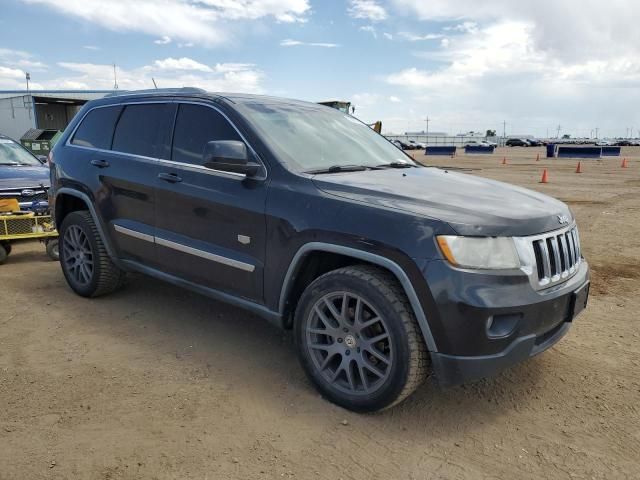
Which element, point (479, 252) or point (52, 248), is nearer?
point (479, 252)

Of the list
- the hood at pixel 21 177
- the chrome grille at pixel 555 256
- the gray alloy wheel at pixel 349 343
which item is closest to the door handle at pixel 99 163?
the gray alloy wheel at pixel 349 343

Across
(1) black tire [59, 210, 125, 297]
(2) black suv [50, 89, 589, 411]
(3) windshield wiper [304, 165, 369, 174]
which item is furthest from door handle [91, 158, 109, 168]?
(3) windshield wiper [304, 165, 369, 174]

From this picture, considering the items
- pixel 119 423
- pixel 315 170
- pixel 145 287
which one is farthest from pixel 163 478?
pixel 145 287

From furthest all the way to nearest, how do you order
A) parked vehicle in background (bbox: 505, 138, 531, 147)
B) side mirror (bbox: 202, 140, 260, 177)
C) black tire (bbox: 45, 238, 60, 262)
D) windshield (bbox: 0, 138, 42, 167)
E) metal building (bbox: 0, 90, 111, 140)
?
1. parked vehicle in background (bbox: 505, 138, 531, 147)
2. metal building (bbox: 0, 90, 111, 140)
3. windshield (bbox: 0, 138, 42, 167)
4. black tire (bbox: 45, 238, 60, 262)
5. side mirror (bbox: 202, 140, 260, 177)

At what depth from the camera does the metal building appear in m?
26.1

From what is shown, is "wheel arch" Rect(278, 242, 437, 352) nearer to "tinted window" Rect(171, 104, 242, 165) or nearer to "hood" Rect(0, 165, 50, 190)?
"tinted window" Rect(171, 104, 242, 165)

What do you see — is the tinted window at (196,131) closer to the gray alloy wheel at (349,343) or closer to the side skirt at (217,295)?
the side skirt at (217,295)

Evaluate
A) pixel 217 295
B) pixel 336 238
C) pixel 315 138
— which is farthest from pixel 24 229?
pixel 336 238

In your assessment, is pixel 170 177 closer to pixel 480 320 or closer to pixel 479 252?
pixel 479 252

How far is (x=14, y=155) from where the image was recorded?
8.13 meters

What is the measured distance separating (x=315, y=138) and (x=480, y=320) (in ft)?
6.17

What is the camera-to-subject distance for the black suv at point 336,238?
2.70 m

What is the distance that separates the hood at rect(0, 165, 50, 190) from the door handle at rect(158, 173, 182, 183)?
13.7ft

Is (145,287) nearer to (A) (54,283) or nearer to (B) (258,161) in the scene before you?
(A) (54,283)
